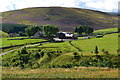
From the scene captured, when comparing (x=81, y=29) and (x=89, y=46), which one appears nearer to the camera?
(x=89, y=46)

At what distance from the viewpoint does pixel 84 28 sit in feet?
507

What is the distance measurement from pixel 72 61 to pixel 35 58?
14.5 m

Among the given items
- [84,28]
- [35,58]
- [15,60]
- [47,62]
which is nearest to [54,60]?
[47,62]

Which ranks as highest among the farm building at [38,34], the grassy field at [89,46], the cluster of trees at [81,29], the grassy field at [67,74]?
the cluster of trees at [81,29]

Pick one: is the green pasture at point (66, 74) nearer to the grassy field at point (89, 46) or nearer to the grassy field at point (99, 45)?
the grassy field at point (99, 45)

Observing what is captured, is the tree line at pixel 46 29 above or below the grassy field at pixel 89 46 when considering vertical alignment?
above

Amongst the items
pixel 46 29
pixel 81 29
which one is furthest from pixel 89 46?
pixel 81 29

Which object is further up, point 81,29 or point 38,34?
point 81,29

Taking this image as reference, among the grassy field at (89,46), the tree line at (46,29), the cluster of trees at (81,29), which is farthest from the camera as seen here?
the cluster of trees at (81,29)

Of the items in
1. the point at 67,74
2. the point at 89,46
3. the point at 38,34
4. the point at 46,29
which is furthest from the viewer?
the point at 38,34

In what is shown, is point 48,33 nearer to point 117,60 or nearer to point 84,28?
point 84,28

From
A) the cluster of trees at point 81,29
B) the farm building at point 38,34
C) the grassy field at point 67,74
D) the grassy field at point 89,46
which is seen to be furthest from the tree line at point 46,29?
the grassy field at point 67,74

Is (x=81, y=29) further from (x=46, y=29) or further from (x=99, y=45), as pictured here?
(x=99, y=45)

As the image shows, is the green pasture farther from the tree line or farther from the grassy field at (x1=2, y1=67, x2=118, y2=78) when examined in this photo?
the tree line
